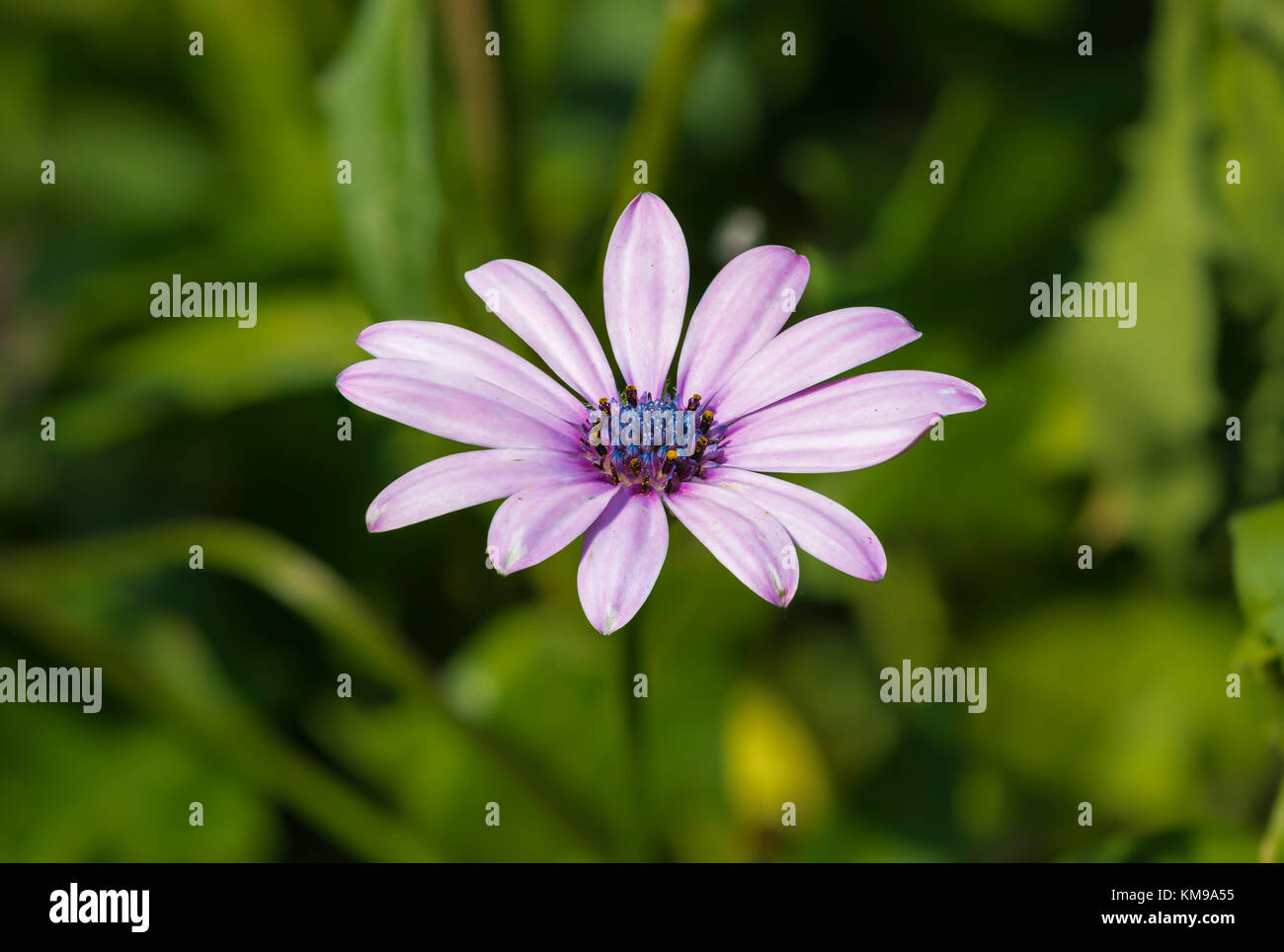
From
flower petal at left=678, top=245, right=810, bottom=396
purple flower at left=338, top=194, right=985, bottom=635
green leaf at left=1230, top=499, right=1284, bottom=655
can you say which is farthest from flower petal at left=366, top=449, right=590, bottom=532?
green leaf at left=1230, top=499, right=1284, bottom=655

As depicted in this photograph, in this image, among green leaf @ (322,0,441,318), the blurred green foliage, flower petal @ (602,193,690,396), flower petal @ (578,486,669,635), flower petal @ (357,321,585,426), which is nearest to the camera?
flower petal @ (578,486,669,635)

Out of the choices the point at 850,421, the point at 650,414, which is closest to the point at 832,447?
the point at 850,421

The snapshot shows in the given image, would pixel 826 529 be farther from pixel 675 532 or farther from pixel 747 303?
pixel 675 532

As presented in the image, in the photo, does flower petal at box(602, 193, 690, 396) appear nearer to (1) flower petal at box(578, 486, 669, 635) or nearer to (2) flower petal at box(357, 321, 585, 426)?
(2) flower petal at box(357, 321, 585, 426)

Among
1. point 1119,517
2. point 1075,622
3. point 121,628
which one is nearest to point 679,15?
point 1119,517

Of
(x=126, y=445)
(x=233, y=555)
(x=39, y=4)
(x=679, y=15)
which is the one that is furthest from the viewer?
(x=39, y=4)
